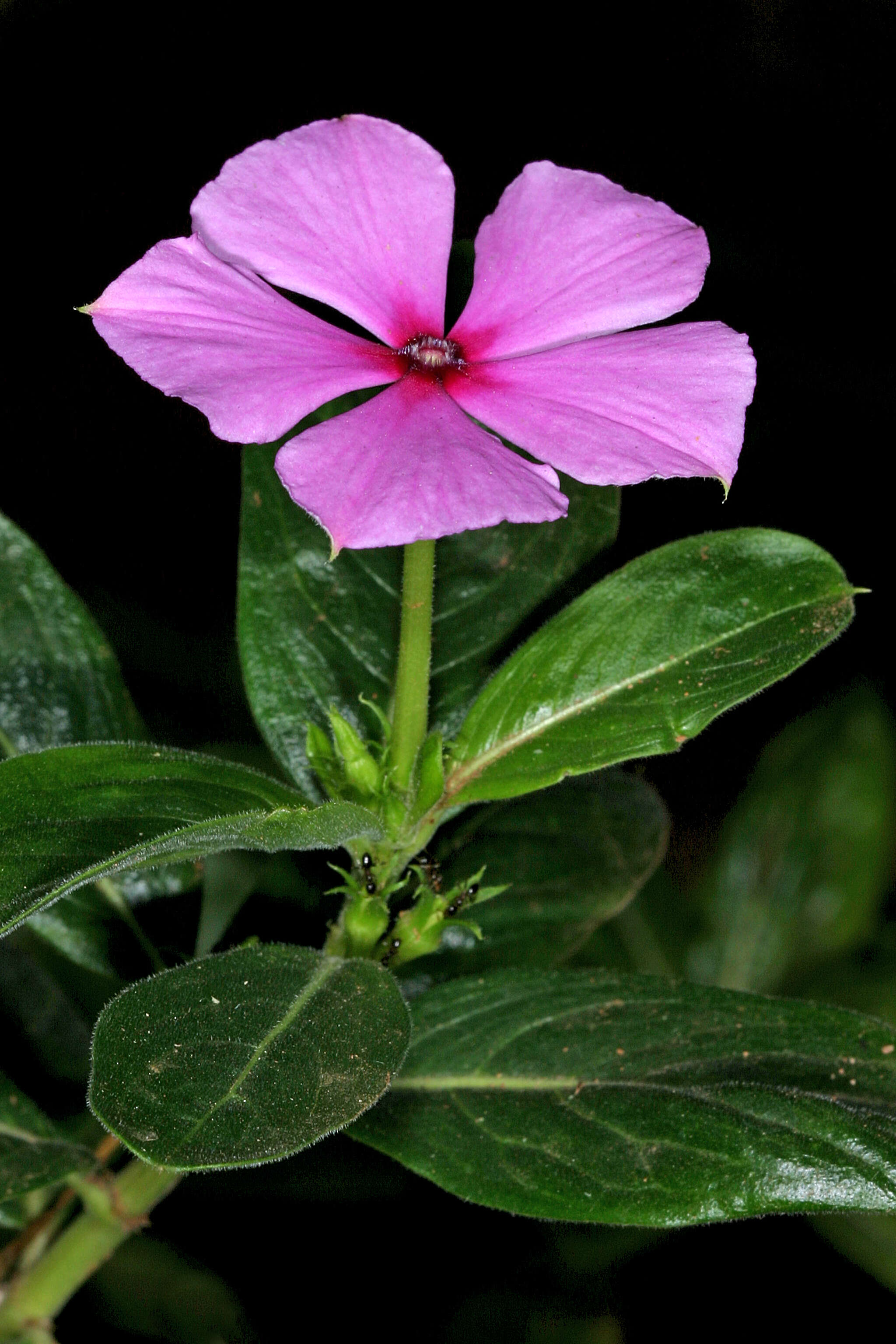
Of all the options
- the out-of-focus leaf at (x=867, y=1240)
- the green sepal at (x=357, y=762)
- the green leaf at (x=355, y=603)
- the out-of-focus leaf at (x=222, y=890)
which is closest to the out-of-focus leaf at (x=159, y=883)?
the out-of-focus leaf at (x=222, y=890)

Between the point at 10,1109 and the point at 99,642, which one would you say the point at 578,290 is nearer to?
the point at 99,642

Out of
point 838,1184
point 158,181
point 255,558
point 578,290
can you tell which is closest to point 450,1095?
point 838,1184

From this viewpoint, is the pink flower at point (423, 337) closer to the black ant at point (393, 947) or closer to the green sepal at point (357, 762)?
the green sepal at point (357, 762)

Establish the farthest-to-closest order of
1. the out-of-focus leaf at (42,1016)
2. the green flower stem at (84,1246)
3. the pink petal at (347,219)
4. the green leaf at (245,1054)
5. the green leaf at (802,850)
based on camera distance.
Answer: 1. the green leaf at (802,850)
2. the out-of-focus leaf at (42,1016)
3. the green flower stem at (84,1246)
4. the pink petal at (347,219)
5. the green leaf at (245,1054)

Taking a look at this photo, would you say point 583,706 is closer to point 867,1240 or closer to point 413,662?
point 413,662

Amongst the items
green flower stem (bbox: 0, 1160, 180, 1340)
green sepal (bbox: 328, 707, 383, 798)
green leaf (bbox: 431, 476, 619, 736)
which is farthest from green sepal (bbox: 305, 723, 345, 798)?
green flower stem (bbox: 0, 1160, 180, 1340)
